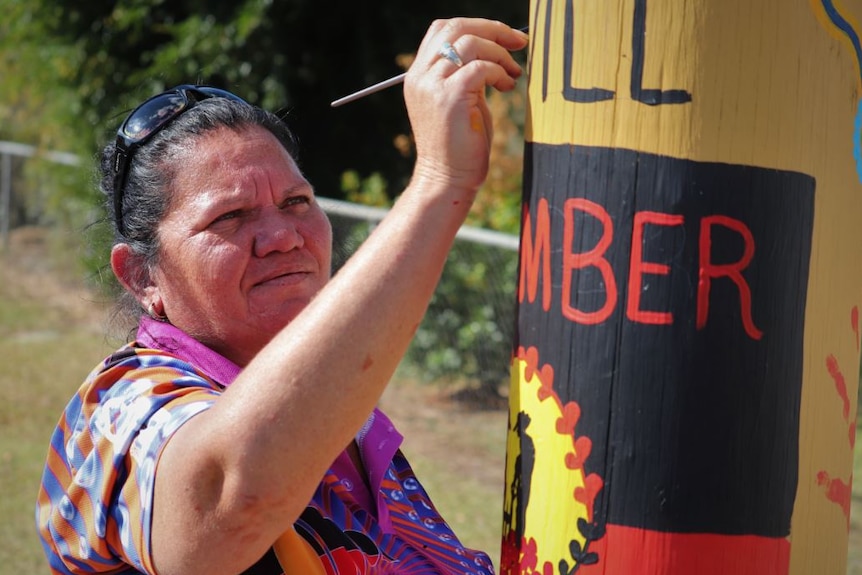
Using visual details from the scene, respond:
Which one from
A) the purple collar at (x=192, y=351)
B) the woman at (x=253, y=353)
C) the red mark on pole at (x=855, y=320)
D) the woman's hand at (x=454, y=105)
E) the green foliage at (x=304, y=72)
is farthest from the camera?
the green foliage at (x=304, y=72)

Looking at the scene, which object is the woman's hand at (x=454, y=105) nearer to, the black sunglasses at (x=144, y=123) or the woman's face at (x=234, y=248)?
the woman's face at (x=234, y=248)

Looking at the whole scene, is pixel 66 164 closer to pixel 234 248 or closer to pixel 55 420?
pixel 55 420

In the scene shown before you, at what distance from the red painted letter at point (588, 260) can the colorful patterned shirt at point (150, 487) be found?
20.7 inches

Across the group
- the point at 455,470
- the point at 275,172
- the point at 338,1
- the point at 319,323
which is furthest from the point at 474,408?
the point at 319,323

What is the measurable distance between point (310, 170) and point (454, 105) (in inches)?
286

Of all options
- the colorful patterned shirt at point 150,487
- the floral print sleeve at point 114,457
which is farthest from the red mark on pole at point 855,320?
the floral print sleeve at point 114,457

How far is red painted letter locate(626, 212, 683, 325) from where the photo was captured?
1444 mm

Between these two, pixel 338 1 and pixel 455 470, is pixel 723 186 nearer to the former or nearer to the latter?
pixel 455 470

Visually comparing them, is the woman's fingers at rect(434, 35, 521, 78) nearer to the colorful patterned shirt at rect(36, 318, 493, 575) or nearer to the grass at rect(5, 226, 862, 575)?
the colorful patterned shirt at rect(36, 318, 493, 575)

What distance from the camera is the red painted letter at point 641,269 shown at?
1.44 meters

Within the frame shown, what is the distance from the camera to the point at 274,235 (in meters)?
1.83

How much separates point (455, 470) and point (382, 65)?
3.37 m

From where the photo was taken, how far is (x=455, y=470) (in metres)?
6.14

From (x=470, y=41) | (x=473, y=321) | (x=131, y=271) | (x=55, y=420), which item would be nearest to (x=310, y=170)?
(x=473, y=321)
